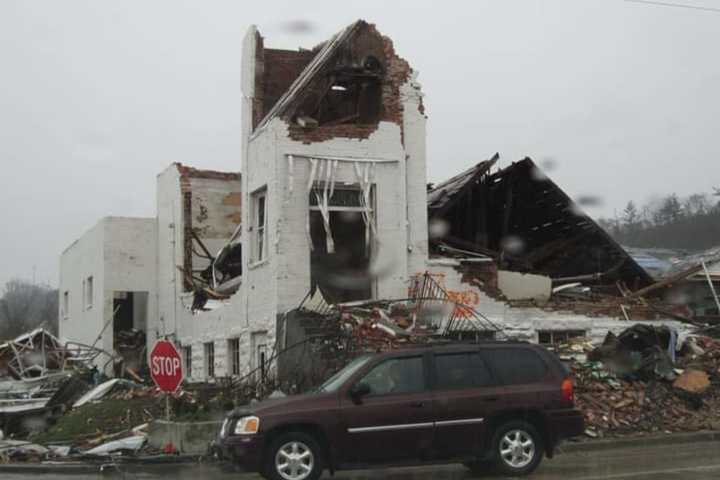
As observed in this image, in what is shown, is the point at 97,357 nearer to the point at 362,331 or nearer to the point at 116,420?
the point at 116,420

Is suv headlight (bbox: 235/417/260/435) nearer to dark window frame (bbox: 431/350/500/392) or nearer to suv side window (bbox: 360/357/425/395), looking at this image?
suv side window (bbox: 360/357/425/395)

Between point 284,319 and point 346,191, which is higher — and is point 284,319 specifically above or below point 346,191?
below

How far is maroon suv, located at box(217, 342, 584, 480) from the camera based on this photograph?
11695 mm

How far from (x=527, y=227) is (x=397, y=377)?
17.0m

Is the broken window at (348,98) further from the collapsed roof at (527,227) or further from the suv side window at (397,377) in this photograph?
the suv side window at (397,377)

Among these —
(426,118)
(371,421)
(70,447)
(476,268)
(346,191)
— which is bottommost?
(70,447)

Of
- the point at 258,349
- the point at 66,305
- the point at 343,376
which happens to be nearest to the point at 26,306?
the point at 66,305

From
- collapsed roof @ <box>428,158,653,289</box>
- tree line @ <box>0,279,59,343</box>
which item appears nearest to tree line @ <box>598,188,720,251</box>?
collapsed roof @ <box>428,158,653,289</box>

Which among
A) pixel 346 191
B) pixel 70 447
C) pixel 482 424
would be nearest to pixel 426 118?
pixel 346 191

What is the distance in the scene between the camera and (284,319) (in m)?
21.6

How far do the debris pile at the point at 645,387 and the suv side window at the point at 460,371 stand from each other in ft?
18.3

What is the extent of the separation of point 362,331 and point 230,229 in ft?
41.4

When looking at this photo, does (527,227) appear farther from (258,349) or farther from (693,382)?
(693,382)

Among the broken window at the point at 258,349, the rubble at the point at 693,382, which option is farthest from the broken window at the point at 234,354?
the rubble at the point at 693,382
